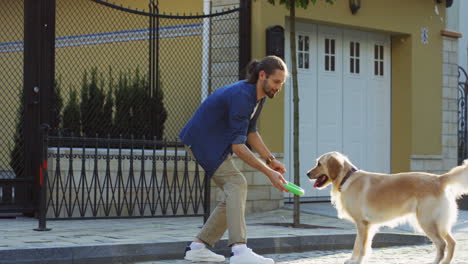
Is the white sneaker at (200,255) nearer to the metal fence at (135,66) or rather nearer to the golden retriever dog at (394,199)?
the golden retriever dog at (394,199)

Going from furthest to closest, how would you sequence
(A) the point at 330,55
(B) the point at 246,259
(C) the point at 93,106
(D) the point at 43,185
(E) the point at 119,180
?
1. (A) the point at 330,55
2. (C) the point at 93,106
3. (E) the point at 119,180
4. (D) the point at 43,185
5. (B) the point at 246,259

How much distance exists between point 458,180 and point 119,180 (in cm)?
435

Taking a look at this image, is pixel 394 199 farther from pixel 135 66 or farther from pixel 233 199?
pixel 135 66

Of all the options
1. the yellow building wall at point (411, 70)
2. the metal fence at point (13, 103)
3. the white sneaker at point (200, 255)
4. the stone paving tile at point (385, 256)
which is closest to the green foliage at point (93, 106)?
the metal fence at point (13, 103)

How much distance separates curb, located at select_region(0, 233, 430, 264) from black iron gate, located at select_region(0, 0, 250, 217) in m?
2.47

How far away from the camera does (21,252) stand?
717 cm

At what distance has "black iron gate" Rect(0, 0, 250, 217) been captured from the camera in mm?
10539

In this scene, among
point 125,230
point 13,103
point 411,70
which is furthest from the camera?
point 411,70

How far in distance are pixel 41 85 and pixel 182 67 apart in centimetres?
229

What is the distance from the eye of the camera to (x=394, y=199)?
24.7ft

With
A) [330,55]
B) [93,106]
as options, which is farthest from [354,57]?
[93,106]

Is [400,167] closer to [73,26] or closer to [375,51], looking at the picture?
[375,51]

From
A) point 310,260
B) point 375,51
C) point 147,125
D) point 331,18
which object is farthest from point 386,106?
point 310,260

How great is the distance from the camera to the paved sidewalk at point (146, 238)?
744 cm
